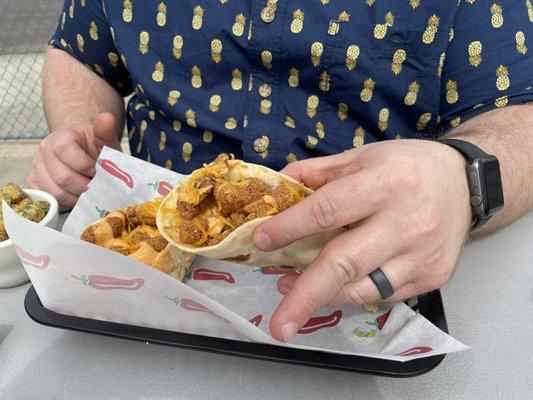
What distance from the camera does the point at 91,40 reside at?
1762mm

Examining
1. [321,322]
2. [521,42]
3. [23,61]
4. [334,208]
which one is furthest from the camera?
[23,61]

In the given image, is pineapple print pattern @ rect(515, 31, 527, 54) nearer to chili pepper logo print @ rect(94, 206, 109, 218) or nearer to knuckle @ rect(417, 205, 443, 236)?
knuckle @ rect(417, 205, 443, 236)

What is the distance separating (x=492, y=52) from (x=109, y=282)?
112cm

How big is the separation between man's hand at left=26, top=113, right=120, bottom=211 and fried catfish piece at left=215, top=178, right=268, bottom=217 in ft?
1.90

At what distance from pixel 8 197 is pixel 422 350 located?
1021mm

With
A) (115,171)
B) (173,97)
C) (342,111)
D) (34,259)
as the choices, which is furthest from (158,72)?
(34,259)

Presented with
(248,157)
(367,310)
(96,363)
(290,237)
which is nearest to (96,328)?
(96,363)

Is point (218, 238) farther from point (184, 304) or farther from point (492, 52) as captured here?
point (492, 52)

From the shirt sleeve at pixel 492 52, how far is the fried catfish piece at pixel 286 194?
2.13ft

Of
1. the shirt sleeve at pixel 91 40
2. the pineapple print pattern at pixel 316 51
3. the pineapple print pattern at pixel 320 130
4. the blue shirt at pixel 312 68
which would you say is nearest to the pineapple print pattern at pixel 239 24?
the blue shirt at pixel 312 68

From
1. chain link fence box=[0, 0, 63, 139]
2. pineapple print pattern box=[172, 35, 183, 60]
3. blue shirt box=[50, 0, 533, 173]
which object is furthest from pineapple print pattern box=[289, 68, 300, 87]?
chain link fence box=[0, 0, 63, 139]

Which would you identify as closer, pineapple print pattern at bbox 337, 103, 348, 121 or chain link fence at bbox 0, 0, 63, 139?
pineapple print pattern at bbox 337, 103, 348, 121

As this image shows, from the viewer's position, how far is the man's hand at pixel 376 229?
2.79 feet

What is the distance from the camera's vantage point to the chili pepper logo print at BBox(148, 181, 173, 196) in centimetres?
141
